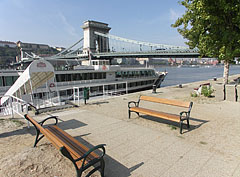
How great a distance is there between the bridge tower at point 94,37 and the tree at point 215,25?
55358 millimetres

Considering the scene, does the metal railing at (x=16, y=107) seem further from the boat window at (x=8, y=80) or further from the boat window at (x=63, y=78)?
the boat window at (x=63, y=78)

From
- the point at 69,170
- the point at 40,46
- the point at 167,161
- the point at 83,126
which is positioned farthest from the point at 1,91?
the point at 40,46

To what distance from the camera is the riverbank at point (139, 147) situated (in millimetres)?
2908

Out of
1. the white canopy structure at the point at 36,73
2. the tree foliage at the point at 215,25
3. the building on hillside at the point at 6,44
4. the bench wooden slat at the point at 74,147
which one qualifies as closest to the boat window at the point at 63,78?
the white canopy structure at the point at 36,73

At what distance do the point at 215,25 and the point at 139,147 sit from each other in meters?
7.44

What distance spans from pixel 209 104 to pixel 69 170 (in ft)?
22.8

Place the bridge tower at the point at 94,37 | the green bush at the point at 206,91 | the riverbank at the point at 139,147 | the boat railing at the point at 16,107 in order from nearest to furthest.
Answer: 1. the riverbank at the point at 139,147
2. the boat railing at the point at 16,107
3. the green bush at the point at 206,91
4. the bridge tower at the point at 94,37

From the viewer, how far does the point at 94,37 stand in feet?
214

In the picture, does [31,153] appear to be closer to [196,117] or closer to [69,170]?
[69,170]

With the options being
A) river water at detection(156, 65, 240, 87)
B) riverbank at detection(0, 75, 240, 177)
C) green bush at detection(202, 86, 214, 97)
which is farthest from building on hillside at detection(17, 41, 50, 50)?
riverbank at detection(0, 75, 240, 177)

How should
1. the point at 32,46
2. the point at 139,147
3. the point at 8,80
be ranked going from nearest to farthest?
the point at 139,147, the point at 8,80, the point at 32,46

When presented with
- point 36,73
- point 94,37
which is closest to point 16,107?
point 36,73

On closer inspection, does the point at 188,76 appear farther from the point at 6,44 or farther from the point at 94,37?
the point at 6,44

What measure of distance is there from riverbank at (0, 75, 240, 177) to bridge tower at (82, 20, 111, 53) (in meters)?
58.7
